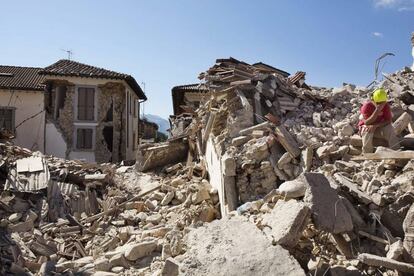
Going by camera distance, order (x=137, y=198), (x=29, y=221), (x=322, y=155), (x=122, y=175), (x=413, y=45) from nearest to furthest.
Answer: (x=322, y=155) → (x=29, y=221) → (x=137, y=198) → (x=122, y=175) → (x=413, y=45)

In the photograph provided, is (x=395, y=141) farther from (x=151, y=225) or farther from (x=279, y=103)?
(x=151, y=225)

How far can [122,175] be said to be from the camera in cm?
1336

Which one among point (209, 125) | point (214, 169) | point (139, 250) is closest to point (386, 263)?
point (139, 250)

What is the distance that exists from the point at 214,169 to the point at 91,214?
12.6 feet

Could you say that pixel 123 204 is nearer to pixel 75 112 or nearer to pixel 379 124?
pixel 379 124

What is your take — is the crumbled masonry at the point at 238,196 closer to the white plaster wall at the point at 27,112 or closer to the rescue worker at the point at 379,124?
the rescue worker at the point at 379,124

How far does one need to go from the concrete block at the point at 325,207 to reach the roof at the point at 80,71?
17.6m

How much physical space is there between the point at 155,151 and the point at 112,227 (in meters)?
4.51

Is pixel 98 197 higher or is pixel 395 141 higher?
pixel 395 141

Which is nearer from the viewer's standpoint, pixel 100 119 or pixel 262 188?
pixel 262 188

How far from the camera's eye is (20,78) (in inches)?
893

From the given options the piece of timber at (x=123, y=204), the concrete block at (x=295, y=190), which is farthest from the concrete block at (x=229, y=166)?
the piece of timber at (x=123, y=204)

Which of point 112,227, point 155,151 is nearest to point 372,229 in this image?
point 112,227

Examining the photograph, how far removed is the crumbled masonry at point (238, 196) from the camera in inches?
185
